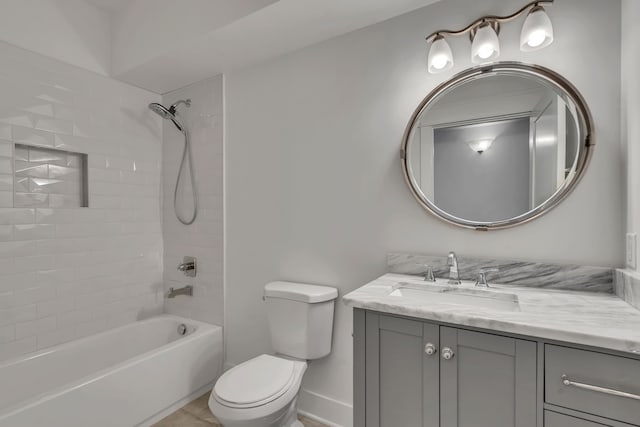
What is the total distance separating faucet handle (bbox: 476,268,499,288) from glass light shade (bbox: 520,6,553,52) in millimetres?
984

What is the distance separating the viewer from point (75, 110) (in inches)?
88.6

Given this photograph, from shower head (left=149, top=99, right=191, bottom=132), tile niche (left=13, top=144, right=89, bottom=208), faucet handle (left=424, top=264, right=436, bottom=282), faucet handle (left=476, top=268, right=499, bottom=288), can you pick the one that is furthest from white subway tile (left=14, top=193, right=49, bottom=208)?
faucet handle (left=476, top=268, right=499, bottom=288)

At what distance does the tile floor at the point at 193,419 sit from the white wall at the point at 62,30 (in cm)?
Result: 243

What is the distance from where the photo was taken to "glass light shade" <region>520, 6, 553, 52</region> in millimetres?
1328

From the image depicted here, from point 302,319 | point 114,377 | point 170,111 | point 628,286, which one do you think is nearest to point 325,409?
point 302,319

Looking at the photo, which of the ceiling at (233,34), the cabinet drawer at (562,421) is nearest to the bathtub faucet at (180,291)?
the ceiling at (233,34)

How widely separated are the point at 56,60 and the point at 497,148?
2.74 metres

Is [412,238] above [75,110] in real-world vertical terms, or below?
below

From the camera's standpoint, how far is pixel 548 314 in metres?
1.07

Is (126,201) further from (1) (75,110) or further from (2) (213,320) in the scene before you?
(2) (213,320)

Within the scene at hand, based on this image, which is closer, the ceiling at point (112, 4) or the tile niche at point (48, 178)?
the tile niche at point (48, 178)

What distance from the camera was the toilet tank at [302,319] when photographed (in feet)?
6.00

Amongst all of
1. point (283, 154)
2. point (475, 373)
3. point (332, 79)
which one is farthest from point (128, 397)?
point (332, 79)

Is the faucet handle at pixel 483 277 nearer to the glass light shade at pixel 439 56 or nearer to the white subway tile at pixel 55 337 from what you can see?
the glass light shade at pixel 439 56
